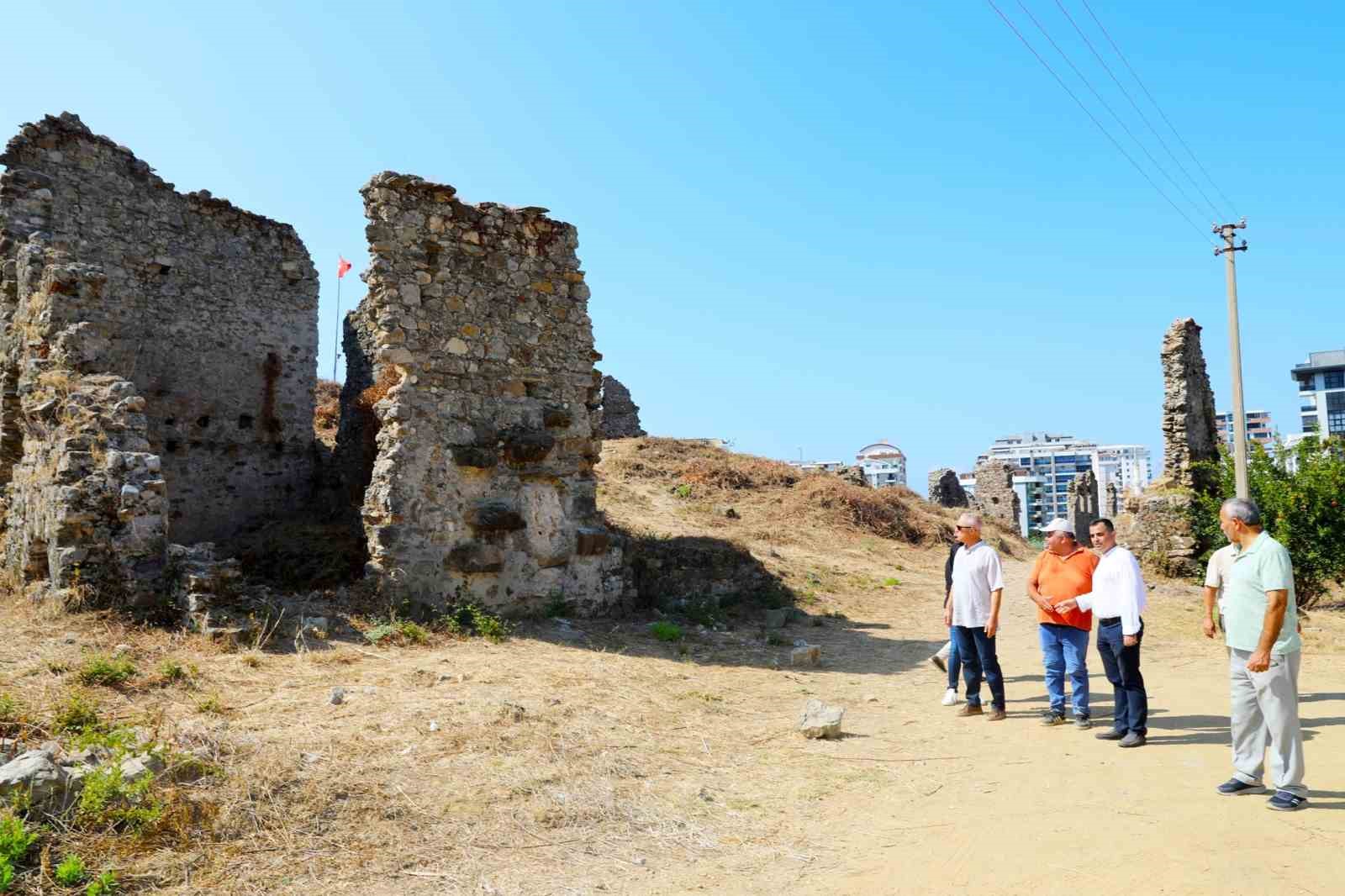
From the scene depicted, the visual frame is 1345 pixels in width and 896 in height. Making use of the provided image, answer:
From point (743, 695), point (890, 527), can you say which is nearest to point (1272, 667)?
point (743, 695)

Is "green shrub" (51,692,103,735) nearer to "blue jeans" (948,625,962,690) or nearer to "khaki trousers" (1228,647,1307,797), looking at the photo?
"blue jeans" (948,625,962,690)

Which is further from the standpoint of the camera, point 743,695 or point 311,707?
point 743,695

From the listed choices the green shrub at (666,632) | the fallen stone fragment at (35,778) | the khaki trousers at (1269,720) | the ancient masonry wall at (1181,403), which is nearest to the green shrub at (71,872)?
the fallen stone fragment at (35,778)

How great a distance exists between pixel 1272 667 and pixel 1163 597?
11.2 m

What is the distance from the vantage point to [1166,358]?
731 inches

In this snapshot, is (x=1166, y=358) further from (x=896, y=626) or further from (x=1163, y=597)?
(x=896, y=626)

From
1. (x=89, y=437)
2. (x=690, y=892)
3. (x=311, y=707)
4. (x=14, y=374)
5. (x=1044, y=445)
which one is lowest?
(x=690, y=892)

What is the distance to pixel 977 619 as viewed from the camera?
7059mm

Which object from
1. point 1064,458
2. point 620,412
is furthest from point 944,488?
point 1064,458

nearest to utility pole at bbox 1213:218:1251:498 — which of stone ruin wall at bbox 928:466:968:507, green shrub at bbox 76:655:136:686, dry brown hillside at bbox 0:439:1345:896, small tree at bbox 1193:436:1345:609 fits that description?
small tree at bbox 1193:436:1345:609

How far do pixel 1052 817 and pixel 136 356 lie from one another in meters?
13.3

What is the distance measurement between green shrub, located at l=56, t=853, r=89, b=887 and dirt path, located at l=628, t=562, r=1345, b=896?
92.7 inches

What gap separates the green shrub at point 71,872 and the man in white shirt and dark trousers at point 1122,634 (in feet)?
20.3

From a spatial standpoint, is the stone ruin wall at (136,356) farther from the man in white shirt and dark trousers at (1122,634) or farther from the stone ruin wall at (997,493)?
the stone ruin wall at (997,493)
